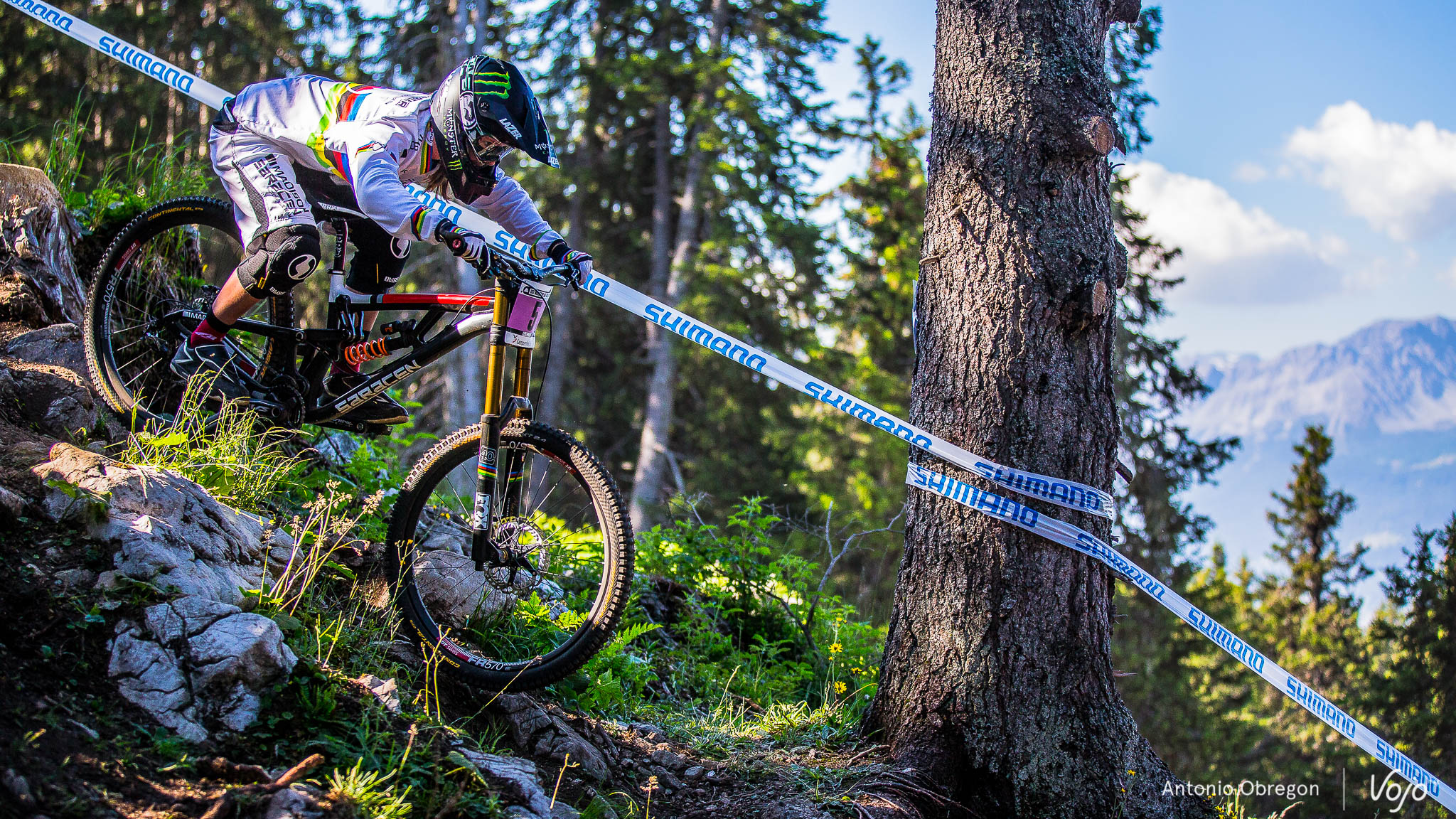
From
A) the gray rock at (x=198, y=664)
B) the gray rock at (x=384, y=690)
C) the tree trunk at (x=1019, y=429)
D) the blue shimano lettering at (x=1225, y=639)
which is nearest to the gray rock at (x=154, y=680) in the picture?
the gray rock at (x=198, y=664)

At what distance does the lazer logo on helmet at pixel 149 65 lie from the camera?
4973 mm

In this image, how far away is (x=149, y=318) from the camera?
469cm

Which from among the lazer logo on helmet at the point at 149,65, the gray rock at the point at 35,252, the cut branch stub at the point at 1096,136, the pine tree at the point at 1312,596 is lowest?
the pine tree at the point at 1312,596

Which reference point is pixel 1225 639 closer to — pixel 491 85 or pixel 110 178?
pixel 491 85

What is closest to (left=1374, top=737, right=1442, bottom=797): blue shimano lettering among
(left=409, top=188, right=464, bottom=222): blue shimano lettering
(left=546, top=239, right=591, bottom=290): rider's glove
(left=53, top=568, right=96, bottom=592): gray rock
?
(left=546, top=239, right=591, bottom=290): rider's glove

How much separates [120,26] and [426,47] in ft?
20.4

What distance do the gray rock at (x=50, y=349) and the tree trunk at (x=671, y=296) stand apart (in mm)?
12961

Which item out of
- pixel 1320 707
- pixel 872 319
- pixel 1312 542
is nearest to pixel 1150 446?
pixel 872 319

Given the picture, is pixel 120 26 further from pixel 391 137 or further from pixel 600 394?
pixel 391 137

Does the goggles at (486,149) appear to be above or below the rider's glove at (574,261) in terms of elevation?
above

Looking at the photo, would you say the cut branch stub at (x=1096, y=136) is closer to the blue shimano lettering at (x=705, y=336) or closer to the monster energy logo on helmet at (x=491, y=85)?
the blue shimano lettering at (x=705, y=336)

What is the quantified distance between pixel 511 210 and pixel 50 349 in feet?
8.72

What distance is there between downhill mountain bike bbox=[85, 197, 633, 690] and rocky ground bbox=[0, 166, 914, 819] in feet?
0.88

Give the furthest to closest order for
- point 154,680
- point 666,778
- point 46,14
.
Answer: point 46,14 → point 666,778 → point 154,680
